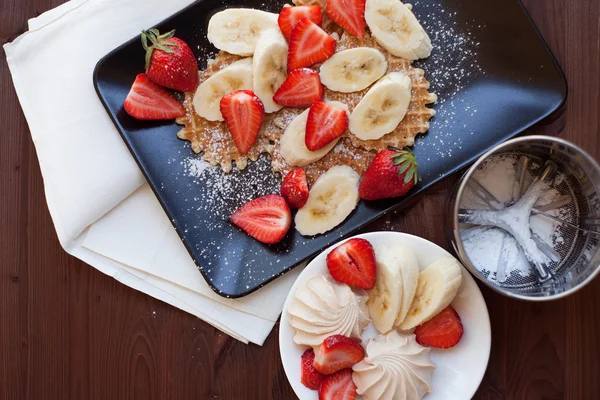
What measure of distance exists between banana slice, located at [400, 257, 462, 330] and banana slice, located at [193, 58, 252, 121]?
77cm

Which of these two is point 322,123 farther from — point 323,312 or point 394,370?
point 394,370

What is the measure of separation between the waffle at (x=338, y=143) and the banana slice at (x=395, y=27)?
0.04 m

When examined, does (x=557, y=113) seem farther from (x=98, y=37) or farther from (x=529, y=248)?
(x=98, y=37)

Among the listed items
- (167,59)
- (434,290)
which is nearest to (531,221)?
(434,290)

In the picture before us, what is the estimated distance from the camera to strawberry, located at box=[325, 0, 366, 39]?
1.69 meters

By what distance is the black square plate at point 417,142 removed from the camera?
5.56ft

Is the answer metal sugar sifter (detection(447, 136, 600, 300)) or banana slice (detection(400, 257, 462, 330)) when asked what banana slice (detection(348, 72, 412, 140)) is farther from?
banana slice (detection(400, 257, 462, 330))

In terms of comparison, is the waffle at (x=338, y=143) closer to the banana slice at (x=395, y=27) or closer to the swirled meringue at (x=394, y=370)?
the banana slice at (x=395, y=27)

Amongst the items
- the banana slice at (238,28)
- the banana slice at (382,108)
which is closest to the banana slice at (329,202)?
the banana slice at (382,108)

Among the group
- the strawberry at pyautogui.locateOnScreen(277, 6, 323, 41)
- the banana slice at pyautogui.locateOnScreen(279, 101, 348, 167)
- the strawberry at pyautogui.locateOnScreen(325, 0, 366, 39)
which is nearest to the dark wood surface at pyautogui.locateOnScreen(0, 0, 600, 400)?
the banana slice at pyautogui.locateOnScreen(279, 101, 348, 167)

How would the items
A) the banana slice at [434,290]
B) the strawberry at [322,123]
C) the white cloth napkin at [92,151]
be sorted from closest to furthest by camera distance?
the banana slice at [434,290]
the strawberry at [322,123]
the white cloth napkin at [92,151]

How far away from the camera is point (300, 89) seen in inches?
66.6

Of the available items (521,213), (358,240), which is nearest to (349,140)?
(358,240)

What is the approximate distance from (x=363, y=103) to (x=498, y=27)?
1.55 feet
